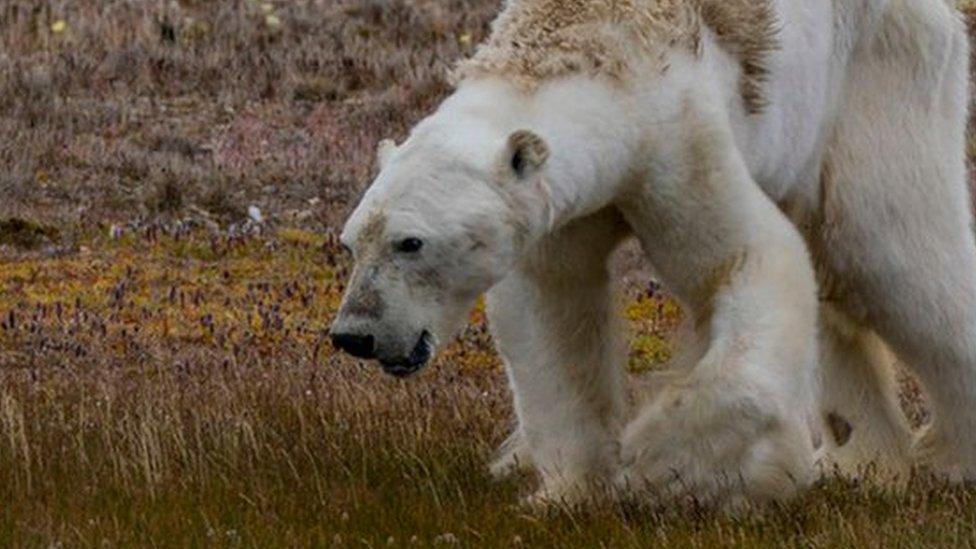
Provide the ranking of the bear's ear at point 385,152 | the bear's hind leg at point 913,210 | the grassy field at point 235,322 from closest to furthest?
the bear's ear at point 385,152
the grassy field at point 235,322
the bear's hind leg at point 913,210

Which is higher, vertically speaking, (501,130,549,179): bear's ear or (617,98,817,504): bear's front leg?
(501,130,549,179): bear's ear

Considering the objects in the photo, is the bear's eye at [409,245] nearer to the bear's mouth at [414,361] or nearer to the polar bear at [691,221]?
the polar bear at [691,221]

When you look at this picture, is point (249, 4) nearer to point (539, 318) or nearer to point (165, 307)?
point (165, 307)

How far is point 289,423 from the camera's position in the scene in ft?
28.6

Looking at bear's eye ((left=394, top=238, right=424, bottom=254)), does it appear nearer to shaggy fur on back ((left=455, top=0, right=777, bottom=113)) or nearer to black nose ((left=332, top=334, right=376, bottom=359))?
black nose ((left=332, top=334, right=376, bottom=359))

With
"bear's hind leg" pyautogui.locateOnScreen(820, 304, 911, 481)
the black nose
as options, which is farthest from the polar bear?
"bear's hind leg" pyautogui.locateOnScreen(820, 304, 911, 481)

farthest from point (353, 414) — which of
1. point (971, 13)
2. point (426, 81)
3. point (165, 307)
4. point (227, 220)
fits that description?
point (971, 13)

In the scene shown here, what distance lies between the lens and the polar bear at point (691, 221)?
6.27 metres

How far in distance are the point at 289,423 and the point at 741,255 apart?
238 cm

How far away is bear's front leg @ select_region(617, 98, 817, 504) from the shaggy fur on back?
0.23m

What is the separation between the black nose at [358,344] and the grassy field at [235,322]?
0.64 metres

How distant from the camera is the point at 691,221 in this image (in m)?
6.83

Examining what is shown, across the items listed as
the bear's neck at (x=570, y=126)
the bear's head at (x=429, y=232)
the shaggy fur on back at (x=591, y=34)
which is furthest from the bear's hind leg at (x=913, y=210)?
the bear's head at (x=429, y=232)

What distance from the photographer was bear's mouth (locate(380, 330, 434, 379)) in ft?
20.6
